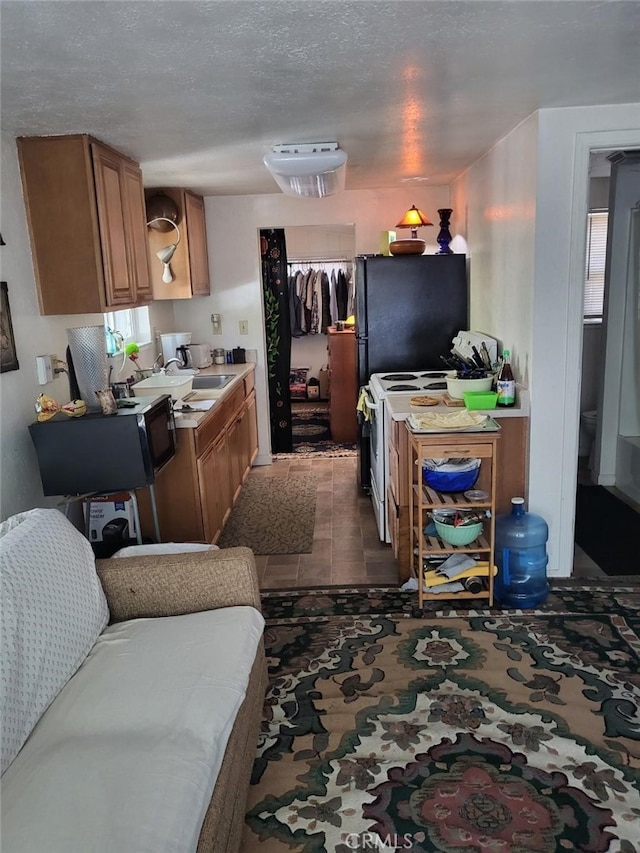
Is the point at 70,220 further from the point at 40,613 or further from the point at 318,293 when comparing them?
the point at 318,293

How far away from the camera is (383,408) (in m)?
3.63

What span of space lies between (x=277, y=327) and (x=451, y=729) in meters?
4.04

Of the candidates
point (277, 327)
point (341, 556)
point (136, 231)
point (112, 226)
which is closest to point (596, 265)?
point (277, 327)

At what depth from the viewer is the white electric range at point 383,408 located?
3.59 m

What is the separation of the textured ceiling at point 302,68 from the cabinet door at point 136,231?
0.18m

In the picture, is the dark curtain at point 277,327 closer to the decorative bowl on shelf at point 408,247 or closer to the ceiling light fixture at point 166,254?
the ceiling light fixture at point 166,254

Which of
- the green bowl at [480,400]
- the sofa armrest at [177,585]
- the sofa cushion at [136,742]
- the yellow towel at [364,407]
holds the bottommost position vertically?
the sofa cushion at [136,742]

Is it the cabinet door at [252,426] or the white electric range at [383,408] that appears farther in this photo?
the cabinet door at [252,426]

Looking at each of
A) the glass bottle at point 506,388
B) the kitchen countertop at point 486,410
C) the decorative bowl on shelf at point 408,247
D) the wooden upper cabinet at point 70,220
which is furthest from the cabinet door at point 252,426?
the glass bottle at point 506,388

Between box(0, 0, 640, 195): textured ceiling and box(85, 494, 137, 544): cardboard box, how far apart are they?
1573mm

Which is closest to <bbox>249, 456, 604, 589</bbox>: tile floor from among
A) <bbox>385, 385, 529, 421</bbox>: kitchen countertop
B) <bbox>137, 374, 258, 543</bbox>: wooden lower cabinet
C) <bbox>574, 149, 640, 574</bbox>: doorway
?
<bbox>137, 374, 258, 543</bbox>: wooden lower cabinet

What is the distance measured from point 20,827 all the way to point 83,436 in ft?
4.86

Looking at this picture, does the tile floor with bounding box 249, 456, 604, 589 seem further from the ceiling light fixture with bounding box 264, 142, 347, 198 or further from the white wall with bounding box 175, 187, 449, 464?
the ceiling light fixture with bounding box 264, 142, 347, 198

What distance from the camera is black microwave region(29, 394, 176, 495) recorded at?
2500 mm
